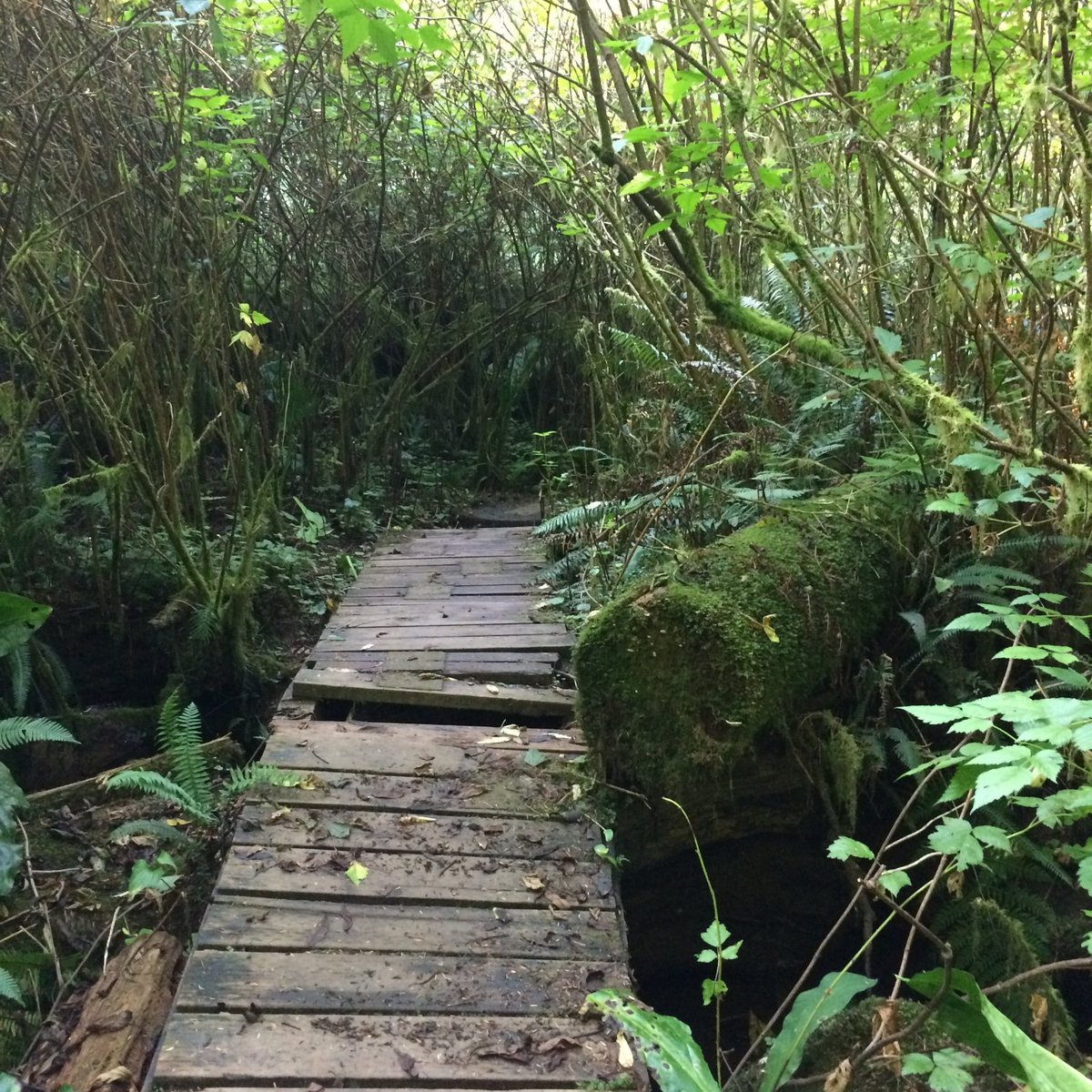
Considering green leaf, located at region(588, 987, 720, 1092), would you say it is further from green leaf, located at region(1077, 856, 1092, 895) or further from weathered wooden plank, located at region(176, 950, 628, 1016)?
green leaf, located at region(1077, 856, 1092, 895)

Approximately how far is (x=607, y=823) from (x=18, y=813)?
2.45m

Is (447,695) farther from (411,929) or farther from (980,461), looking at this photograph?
(980,461)

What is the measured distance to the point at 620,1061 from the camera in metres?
2.14

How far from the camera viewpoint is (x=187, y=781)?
11.5 ft

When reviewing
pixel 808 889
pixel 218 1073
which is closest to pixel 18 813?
pixel 218 1073

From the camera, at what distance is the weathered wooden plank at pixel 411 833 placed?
298 cm

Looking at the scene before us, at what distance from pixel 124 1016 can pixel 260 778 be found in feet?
2.78

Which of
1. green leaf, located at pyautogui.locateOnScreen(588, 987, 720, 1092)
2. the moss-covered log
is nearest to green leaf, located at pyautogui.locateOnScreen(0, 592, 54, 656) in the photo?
the moss-covered log

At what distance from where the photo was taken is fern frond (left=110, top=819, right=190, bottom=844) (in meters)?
3.26

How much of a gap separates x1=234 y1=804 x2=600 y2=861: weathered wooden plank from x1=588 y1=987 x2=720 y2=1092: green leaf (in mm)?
844

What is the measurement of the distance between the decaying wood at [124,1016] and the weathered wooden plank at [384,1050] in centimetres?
49

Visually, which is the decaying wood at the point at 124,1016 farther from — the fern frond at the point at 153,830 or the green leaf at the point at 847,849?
the green leaf at the point at 847,849

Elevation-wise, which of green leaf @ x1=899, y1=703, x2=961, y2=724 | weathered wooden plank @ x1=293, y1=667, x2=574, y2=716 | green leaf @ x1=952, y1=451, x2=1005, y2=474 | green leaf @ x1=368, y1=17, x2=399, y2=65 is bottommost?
weathered wooden plank @ x1=293, y1=667, x2=574, y2=716

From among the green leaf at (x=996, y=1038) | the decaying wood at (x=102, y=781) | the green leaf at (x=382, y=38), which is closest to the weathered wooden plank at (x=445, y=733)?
the decaying wood at (x=102, y=781)
